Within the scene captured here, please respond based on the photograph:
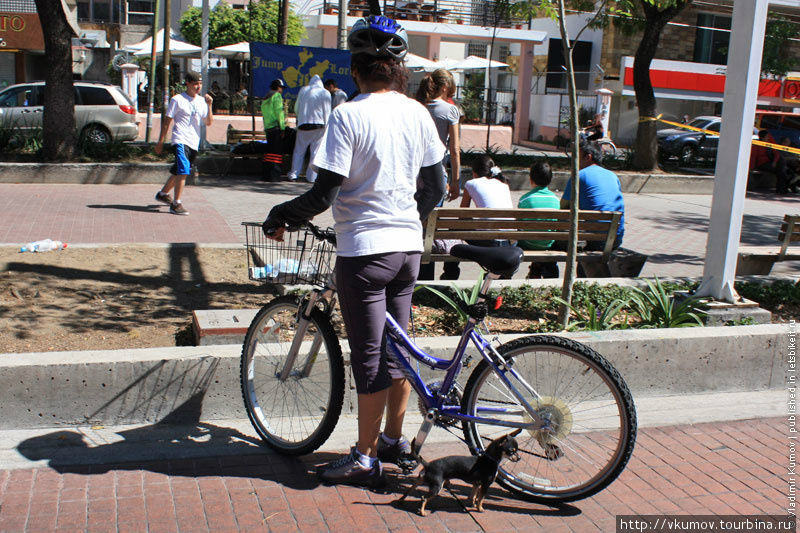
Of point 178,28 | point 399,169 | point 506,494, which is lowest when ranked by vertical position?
point 506,494

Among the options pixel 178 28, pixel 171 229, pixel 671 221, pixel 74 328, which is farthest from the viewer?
pixel 178 28

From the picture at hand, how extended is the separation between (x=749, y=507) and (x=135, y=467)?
287 cm

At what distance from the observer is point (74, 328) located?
538 cm

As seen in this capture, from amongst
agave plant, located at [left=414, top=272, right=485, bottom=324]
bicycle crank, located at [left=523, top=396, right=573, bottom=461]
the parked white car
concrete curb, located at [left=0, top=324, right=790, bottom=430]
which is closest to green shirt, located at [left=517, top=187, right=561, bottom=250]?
agave plant, located at [left=414, top=272, right=485, bottom=324]

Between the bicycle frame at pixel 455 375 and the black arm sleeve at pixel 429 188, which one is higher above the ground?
the black arm sleeve at pixel 429 188

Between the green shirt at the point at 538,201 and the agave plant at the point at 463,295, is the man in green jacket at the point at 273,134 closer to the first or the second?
the green shirt at the point at 538,201

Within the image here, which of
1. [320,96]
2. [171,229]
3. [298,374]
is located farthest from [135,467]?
[320,96]

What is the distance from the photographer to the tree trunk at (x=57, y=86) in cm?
1307

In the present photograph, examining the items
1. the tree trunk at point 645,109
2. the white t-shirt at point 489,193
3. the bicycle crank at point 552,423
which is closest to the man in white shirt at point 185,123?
the white t-shirt at point 489,193

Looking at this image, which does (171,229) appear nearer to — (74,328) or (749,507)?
(74,328)

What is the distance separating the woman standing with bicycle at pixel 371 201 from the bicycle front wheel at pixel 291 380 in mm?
259

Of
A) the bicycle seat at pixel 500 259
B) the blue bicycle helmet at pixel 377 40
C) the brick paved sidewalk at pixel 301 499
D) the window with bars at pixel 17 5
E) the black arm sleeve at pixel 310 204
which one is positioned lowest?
the brick paved sidewalk at pixel 301 499

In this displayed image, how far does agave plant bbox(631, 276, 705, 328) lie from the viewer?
5414 millimetres

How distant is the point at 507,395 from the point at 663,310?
2.25 m
